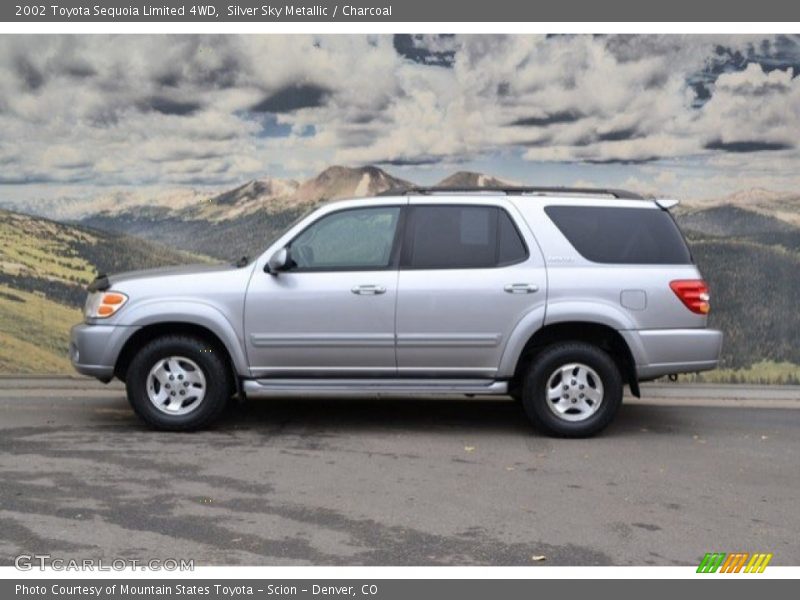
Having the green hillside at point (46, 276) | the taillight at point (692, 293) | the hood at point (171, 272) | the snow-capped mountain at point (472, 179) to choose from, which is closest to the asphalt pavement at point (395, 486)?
→ the taillight at point (692, 293)

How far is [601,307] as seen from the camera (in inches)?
317

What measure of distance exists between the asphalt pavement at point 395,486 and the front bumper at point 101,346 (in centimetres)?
55

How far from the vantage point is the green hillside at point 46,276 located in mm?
11391

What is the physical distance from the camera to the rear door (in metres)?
8.07

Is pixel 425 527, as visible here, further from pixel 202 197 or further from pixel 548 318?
pixel 202 197

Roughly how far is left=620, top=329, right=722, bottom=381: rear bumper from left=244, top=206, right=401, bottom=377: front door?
72.9 inches

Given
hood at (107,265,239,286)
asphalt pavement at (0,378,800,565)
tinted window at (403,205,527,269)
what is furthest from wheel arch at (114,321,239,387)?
tinted window at (403,205,527,269)

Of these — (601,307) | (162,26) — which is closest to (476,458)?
(601,307)

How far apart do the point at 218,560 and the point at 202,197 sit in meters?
6.95

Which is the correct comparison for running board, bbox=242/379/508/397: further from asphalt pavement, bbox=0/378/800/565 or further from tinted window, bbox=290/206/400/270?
tinted window, bbox=290/206/400/270

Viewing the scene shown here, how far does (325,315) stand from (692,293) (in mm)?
2787

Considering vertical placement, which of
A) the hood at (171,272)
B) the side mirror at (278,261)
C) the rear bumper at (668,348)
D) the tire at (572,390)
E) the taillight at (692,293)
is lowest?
the tire at (572,390)

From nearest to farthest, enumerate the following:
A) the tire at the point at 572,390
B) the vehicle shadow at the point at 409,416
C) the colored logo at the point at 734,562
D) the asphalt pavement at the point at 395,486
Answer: the colored logo at the point at 734,562, the asphalt pavement at the point at 395,486, the tire at the point at 572,390, the vehicle shadow at the point at 409,416

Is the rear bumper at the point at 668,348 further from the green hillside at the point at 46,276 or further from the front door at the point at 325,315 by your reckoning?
the green hillside at the point at 46,276
